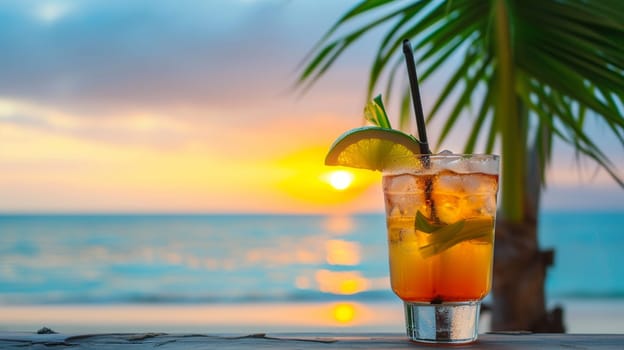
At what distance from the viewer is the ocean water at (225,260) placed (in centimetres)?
1122

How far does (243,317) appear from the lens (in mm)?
7238

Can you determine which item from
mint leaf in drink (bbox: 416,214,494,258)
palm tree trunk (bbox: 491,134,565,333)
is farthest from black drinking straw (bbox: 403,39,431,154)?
palm tree trunk (bbox: 491,134,565,333)

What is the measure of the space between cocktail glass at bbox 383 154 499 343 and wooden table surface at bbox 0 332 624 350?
42 millimetres

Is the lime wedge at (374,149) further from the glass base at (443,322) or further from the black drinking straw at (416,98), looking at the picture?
the glass base at (443,322)

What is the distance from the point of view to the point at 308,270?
13938mm

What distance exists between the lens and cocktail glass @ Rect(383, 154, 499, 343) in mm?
1110

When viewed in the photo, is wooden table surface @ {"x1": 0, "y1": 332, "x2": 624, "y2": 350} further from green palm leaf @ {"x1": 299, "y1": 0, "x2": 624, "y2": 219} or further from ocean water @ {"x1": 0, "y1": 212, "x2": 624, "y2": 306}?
ocean water @ {"x1": 0, "y1": 212, "x2": 624, "y2": 306}

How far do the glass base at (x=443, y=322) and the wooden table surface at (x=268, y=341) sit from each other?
0.02m

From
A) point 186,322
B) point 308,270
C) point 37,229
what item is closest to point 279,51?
point 308,270

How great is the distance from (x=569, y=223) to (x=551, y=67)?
23260 millimetres

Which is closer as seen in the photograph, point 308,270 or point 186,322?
point 186,322

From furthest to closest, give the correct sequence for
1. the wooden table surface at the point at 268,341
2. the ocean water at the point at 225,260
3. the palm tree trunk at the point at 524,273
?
the ocean water at the point at 225,260
the palm tree trunk at the point at 524,273
the wooden table surface at the point at 268,341

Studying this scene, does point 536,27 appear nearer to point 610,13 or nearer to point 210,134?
point 610,13

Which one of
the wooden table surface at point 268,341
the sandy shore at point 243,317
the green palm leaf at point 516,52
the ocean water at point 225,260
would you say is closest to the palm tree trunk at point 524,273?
the green palm leaf at point 516,52
